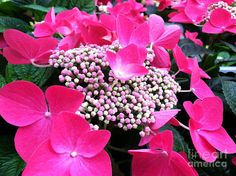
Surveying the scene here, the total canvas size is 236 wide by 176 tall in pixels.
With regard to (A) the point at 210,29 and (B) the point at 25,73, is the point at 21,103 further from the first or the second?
(A) the point at 210,29

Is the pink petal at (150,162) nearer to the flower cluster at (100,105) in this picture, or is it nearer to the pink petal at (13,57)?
the flower cluster at (100,105)

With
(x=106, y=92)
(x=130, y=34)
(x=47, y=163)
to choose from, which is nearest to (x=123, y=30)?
(x=130, y=34)

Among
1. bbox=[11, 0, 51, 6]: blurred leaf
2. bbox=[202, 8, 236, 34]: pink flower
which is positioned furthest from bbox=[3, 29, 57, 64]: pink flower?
bbox=[11, 0, 51, 6]: blurred leaf

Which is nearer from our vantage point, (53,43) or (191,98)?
(53,43)

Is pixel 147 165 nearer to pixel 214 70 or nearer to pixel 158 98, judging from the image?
pixel 158 98

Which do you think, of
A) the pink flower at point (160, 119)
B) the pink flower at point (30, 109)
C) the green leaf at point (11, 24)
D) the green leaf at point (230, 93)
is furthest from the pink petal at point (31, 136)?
the green leaf at point (11, 24)

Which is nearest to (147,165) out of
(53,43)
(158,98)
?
(158,98)
